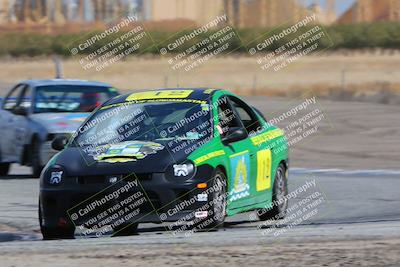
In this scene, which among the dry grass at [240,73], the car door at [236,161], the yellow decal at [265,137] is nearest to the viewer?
the car door at [236,161]

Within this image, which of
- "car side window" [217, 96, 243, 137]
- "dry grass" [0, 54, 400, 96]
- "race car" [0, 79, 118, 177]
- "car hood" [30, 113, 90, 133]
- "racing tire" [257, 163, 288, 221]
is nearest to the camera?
"car side window" [217, 96, 243, 137]

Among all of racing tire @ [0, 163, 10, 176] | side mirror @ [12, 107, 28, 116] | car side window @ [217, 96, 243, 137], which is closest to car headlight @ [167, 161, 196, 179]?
car side window @ [217, 96, 243, 137]

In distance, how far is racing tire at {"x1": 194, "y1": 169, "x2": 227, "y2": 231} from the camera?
10773 mm

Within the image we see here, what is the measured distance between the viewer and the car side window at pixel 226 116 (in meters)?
11.9

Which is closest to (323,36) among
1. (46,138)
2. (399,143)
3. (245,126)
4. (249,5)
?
(249,5)

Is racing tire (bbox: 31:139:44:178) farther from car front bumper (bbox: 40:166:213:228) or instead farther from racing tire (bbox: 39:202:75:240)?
car front bumper (bbox: 40:166:213:228)

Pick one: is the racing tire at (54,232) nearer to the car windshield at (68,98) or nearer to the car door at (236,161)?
the car door at (236,161)

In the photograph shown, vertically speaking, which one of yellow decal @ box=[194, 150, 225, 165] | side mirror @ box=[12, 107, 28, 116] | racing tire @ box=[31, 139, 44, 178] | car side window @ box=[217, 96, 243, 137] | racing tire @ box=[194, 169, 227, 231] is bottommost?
racing tire @ box=[31, 139, 44, 178]

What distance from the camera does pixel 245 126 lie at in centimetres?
1278

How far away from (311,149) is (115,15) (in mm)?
51236

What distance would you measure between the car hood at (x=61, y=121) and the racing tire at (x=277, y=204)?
523 cm

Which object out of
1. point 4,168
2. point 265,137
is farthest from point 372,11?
point 265,137

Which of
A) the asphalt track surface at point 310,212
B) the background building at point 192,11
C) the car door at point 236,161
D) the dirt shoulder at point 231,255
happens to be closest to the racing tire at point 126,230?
the asphalt track surface at point 310,212

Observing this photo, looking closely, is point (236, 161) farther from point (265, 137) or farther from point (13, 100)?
point (13, 100)
